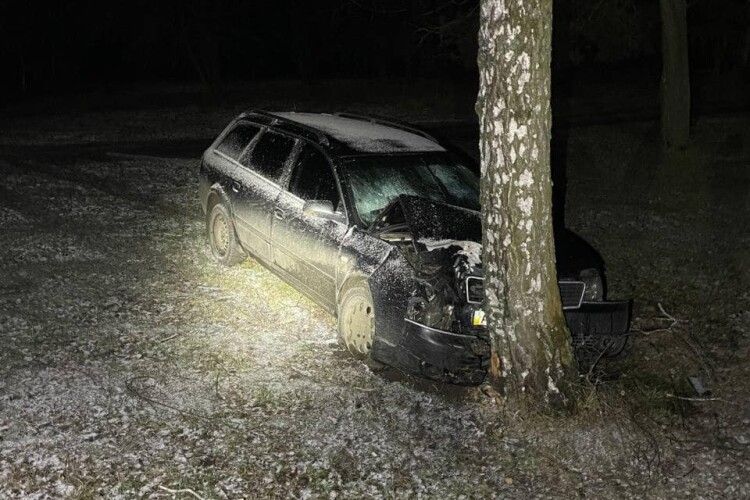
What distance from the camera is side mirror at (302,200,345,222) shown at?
6789 mm

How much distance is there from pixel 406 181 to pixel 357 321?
1.43 meters

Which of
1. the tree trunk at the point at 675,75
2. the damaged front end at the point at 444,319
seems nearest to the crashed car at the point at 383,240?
the damaged front end at the point at 444,319

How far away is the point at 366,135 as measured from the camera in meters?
7.96

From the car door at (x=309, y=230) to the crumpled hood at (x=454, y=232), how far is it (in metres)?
0.57

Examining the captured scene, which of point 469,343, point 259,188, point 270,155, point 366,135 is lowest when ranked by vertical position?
point 469,343

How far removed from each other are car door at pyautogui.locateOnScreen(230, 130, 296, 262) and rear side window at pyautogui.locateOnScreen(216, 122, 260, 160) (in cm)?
20

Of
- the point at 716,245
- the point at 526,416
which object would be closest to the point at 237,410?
the point at 526,416

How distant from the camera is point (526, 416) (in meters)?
5.62

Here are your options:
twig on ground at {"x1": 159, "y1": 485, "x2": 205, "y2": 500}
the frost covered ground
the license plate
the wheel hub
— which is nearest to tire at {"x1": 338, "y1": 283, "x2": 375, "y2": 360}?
the wheel hub

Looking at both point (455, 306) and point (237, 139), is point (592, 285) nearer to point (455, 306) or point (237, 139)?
point (455, 306)

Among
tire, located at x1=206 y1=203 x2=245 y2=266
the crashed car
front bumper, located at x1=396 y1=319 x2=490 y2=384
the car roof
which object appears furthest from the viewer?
tire, located at x1=206 y1=203 x2=245 y2=266

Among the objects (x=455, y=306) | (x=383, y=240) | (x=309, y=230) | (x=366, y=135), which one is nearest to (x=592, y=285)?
(x=455, y=306)

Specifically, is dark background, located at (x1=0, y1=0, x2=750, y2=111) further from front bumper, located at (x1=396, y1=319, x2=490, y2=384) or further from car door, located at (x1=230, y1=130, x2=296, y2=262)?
front bumper, located at (x1=396, y1=319, x2=490, y2=384)

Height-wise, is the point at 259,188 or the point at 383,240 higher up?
the point at 259,188
